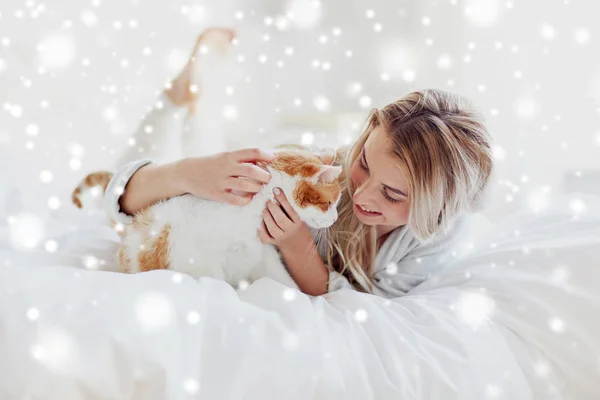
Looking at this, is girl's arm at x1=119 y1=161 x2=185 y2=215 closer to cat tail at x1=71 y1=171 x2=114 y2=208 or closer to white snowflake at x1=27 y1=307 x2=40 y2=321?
cat tail at x1=71 y1=171 x2=114 y2=208

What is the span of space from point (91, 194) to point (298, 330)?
704 mm

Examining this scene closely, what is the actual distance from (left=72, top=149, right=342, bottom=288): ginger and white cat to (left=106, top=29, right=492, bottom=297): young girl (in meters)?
0.02

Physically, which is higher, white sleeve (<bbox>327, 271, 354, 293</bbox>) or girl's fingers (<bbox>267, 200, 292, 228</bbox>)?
girl's fingers (<bbox>267, 200, 292, 228</bbox>)

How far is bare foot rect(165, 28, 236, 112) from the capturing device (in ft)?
5.09

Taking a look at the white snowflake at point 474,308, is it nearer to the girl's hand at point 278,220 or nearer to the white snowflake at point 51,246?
the girl's hand at point 278,220

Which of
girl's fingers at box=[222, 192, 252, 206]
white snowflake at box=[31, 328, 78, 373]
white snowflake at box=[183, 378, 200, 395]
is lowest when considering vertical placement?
white snowflake at box=[183, 378, 200, 395]

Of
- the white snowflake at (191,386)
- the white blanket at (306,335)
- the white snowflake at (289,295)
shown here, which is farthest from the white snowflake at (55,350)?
the white snowflake at (289,295)

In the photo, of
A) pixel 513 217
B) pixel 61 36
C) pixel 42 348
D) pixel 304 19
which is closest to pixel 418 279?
pixel 513 217

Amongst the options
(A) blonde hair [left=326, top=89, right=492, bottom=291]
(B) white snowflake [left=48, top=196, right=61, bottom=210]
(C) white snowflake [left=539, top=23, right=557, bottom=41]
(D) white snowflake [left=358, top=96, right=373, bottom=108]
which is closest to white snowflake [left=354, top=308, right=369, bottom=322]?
(A) blonde hair [left=326, top=89, right=492, bottom=291]

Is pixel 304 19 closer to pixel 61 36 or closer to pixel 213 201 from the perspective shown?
pixel 61 36

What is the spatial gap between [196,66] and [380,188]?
82 cm

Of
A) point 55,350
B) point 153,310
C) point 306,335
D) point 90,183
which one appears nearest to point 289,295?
point 306,335

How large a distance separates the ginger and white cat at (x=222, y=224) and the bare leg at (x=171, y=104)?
577 millimetres

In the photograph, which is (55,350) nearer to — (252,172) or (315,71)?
(252,172)
